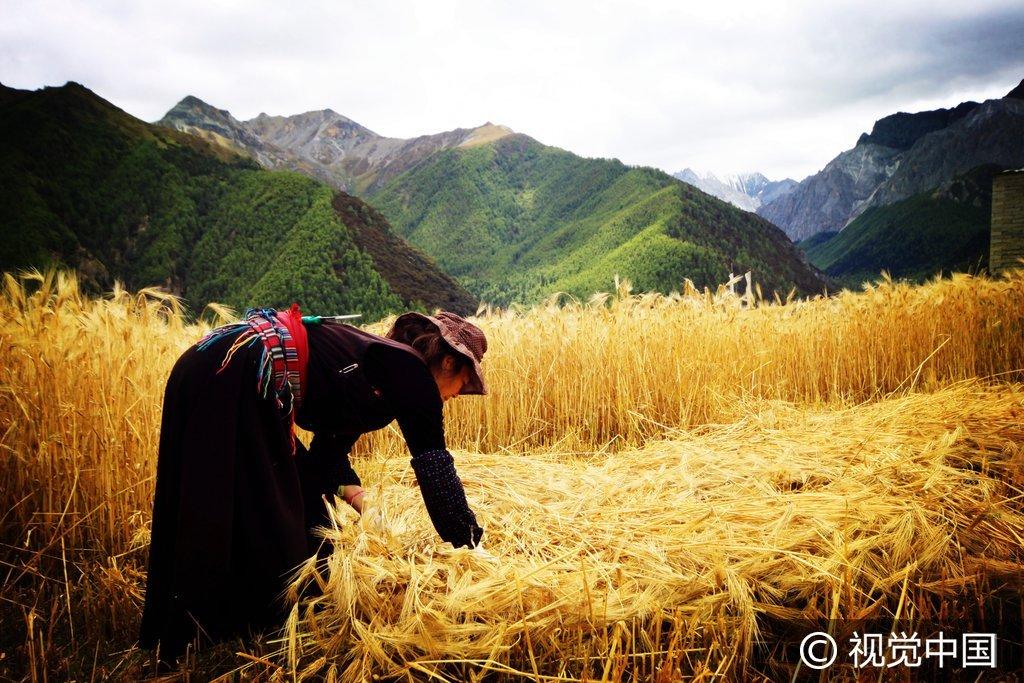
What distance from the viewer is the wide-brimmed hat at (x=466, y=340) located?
4.61ft

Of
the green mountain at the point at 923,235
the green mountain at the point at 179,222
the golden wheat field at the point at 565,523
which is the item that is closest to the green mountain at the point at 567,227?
the green mountain at the point at 179,222

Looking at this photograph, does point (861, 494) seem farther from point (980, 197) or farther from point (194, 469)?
point (980, 197)

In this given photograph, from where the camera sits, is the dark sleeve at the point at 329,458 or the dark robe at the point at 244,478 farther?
the dark sleeve at the point at 329,458

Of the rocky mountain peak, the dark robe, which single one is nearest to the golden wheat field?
the dark robe

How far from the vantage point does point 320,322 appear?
149cm

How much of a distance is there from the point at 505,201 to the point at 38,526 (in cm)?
10893

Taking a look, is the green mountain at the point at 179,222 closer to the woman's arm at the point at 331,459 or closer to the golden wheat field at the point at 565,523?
the golden wheat field at the point at 565,523

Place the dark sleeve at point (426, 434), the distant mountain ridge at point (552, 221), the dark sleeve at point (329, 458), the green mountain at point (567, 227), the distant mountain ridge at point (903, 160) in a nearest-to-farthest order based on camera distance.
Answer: the dark sleeve at point (426, 434)
the dark sleeve at point (329, 458)
the green mountain at point (567, 227)
the distant mountain ridge at point (552, 221)
the distant mountain ridge at point (903, 160)

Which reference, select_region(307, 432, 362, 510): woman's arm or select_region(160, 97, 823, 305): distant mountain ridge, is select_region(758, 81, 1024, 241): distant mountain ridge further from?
select_region(307, 432, 362, 510): woman's arm

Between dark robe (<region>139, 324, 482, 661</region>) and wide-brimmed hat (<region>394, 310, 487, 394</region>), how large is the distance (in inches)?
4.3

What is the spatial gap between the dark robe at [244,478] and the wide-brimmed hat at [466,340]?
0.11 metres

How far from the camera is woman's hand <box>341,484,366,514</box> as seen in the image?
1.75m

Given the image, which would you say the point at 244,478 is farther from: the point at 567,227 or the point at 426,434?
the point at 567,227

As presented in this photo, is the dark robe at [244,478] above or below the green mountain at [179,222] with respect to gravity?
below
